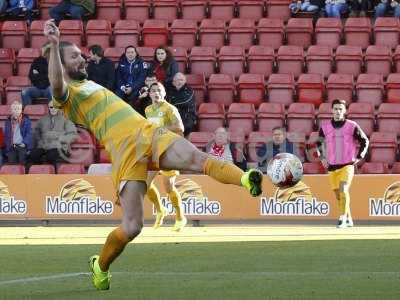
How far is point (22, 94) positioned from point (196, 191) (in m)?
4.53

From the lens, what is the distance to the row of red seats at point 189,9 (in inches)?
991

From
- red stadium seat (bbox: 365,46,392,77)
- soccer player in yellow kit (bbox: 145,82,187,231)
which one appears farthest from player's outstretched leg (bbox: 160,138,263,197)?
red stadium seat (bbox: 365,46,392,77)

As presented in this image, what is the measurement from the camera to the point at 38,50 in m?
24.9

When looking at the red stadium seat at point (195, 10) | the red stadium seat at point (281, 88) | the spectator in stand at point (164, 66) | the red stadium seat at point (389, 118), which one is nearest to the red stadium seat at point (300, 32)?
the red stadium seat at point (281, 88)

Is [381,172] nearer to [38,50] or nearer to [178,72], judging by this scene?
[178,72]

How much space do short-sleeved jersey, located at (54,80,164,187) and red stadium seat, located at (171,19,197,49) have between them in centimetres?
1451

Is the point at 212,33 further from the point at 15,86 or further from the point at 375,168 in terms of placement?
the point at 375,168

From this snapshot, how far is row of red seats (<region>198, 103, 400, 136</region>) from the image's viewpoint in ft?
74.6

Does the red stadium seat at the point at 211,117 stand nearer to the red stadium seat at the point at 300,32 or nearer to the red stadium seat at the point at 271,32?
the red stadium seat at the point at 271,32

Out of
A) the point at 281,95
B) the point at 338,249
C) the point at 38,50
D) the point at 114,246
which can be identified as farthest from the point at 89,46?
the point at 114,246

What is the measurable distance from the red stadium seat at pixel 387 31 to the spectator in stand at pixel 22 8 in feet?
24.7

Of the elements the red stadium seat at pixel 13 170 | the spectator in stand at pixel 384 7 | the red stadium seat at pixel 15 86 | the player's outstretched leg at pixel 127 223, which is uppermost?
the spectator in stand at pixel 384 7

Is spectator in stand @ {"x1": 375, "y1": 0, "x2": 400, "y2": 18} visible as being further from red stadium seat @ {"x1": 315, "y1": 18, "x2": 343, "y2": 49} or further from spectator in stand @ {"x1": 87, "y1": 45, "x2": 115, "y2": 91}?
spectator in stand @ {"x1": 87, "y1": 45, "x2": 115, "y2": 91}

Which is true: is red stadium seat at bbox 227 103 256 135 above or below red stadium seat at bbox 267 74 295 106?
below
